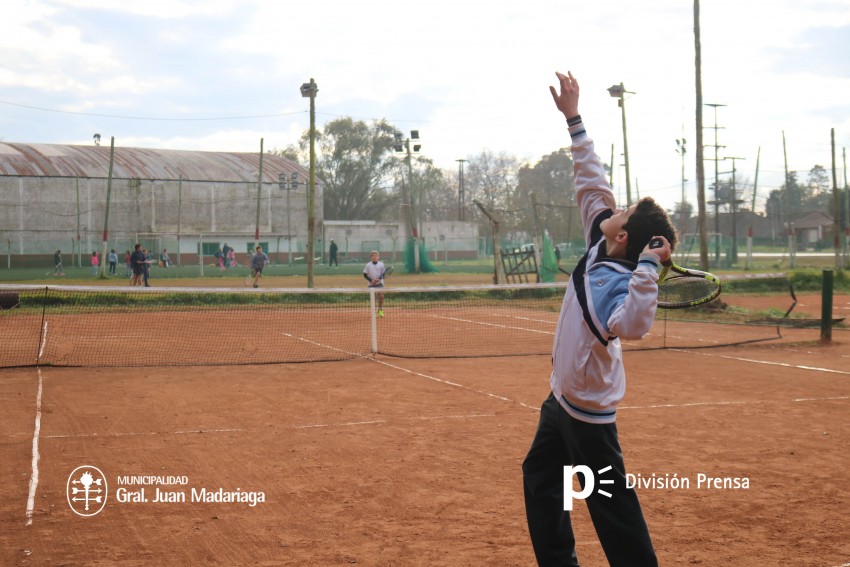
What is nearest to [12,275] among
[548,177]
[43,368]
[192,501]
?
[43,368]

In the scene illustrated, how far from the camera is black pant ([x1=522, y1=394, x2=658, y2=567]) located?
140 inches

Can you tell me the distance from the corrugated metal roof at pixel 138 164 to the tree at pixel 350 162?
18733 mm

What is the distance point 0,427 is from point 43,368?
4.65m

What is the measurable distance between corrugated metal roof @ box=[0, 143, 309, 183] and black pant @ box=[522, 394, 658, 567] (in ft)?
183

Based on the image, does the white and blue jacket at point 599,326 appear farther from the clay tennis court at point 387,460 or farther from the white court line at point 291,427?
the white court line at point 291,427

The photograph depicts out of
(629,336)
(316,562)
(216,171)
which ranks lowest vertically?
(316,562)

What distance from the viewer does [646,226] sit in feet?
11.5

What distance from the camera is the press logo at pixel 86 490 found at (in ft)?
19.3

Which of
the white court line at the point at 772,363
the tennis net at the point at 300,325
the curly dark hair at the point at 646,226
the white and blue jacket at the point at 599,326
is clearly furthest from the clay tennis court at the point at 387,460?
the tennis net at the point at 300,325

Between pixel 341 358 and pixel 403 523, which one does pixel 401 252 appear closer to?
pixel 341 358

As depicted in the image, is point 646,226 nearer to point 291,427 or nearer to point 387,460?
point 387,460

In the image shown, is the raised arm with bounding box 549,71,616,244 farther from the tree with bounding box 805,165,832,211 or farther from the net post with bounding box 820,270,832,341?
the tree with bounding box 805,165,832,211

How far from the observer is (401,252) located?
58.4m

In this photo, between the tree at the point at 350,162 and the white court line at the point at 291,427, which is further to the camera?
the tree at the point at 350,162
